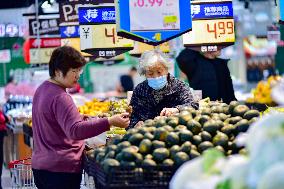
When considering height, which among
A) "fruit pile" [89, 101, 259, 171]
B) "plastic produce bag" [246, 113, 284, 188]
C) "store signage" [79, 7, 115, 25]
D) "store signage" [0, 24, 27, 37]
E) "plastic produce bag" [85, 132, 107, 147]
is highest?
"store signage" [79, 7, 115, 25]

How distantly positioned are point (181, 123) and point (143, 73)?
189 centimetres

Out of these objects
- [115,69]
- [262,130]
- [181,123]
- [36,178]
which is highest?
[262,130]

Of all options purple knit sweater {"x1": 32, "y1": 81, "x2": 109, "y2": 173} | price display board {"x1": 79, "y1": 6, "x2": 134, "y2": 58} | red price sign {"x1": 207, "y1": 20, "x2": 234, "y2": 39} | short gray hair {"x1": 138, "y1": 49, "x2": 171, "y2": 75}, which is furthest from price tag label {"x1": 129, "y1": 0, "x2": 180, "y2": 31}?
purple knit sweater {"x1": 32, "y1": 81, "x2": 109, "y2": 173}

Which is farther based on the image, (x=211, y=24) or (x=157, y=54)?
(x=211, y=24)

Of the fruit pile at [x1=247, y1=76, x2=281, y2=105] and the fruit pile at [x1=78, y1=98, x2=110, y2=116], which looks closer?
the fruit pile at [x1=78, y1=98, x2=110, y2=116]

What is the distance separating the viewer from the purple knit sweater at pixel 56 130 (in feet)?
18.4

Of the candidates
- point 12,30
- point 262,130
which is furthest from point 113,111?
point 12,30

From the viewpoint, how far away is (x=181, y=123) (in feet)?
16.8

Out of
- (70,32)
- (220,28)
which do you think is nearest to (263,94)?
(70,32)

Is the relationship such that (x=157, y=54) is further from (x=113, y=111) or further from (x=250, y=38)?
(x=250, y=38)

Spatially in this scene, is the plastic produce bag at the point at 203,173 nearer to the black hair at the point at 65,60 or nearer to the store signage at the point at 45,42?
the black hair at the point at 65,60

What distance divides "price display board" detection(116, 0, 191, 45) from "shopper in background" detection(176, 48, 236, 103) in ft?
5.34

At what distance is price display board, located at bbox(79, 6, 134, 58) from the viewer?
409 inches

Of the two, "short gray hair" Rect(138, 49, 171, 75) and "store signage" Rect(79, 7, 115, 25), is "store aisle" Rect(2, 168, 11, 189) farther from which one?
"short gray hair" Rect(138, 49, 171, 75)
